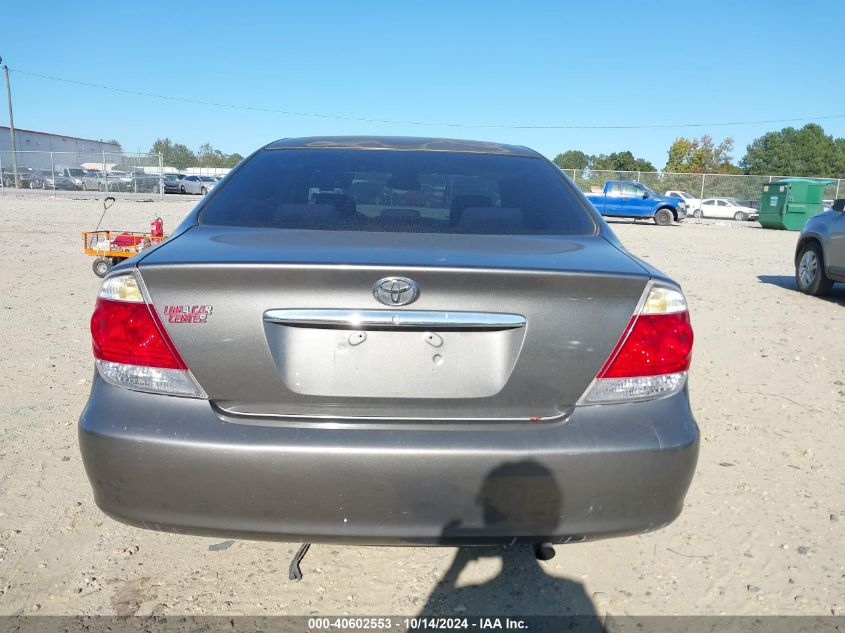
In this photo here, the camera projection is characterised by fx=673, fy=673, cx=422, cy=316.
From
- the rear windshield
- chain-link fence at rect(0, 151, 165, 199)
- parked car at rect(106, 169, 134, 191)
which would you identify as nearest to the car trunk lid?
the rear windshield

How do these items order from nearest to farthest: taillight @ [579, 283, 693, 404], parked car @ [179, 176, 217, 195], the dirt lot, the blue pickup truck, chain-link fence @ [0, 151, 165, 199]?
taillight @ [579, 283, 693, 404] → the dirt lot → the blue pickup truck → chain-link fence @ [0, 151, 165, 199] → parked car @ [179, 176, 217, 195]

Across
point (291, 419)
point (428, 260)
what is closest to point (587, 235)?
point (428, 260)

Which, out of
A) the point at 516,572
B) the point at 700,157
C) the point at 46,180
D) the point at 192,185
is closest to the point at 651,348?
the point at 516,572

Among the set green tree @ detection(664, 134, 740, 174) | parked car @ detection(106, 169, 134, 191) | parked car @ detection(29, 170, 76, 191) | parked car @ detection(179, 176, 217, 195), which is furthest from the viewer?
green tree @ detection(664, 134, 740, 174)

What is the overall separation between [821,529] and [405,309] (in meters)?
2.29

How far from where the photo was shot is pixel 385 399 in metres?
1.88

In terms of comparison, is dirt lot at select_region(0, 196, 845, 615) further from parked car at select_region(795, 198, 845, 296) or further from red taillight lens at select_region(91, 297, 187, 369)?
parked car at select_region(795, 198, 845, 296)

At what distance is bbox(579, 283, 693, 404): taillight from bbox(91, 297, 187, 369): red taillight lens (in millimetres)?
1196

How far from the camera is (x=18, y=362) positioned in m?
4.99

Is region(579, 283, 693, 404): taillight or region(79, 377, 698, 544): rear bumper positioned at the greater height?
region(579, 283, 693, 404): taillight

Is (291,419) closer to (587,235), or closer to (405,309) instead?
(405,309)

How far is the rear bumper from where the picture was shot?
183 cm

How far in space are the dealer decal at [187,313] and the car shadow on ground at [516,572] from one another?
2.97ft

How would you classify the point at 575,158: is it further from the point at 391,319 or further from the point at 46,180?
the point at 391,319
